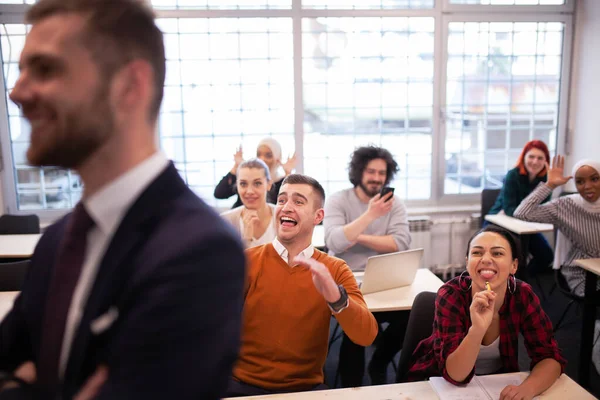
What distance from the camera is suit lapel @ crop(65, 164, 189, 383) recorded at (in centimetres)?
65

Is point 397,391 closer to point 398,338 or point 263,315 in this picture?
point 263,315

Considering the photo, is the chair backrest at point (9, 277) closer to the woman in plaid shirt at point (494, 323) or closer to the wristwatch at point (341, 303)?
the wristwatch at point (341, 303)

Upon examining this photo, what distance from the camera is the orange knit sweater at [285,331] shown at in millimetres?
1937

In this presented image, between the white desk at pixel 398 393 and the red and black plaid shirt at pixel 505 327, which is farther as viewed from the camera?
the red and black plaid shirt at pixel 505 327

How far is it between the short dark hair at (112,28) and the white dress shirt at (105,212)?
12 centimetres

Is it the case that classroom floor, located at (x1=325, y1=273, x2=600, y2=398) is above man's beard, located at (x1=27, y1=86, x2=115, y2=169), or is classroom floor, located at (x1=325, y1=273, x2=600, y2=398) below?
below

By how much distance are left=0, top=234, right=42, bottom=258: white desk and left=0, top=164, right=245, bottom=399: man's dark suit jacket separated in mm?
2922

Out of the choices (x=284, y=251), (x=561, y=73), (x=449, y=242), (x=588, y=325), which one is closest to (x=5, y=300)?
(x=284, y=251)

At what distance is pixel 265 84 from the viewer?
5191mm

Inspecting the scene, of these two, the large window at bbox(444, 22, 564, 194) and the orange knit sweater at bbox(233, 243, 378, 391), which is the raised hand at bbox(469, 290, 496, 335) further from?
the large window at bbox(444, 22, 564, 194)

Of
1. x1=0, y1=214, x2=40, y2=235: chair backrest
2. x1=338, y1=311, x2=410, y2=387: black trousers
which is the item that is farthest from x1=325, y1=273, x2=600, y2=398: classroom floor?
x1=0, y1=214, x2=40, y2=235: chair backrest

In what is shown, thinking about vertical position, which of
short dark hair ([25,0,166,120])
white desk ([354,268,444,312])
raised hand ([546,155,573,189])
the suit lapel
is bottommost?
white desk ([354,268,444,312])

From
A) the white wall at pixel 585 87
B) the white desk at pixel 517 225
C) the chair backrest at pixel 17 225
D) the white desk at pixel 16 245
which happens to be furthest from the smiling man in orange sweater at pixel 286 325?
the white wall at pixel 585 87

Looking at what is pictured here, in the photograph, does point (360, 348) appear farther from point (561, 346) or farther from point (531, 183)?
point (531, 183)
